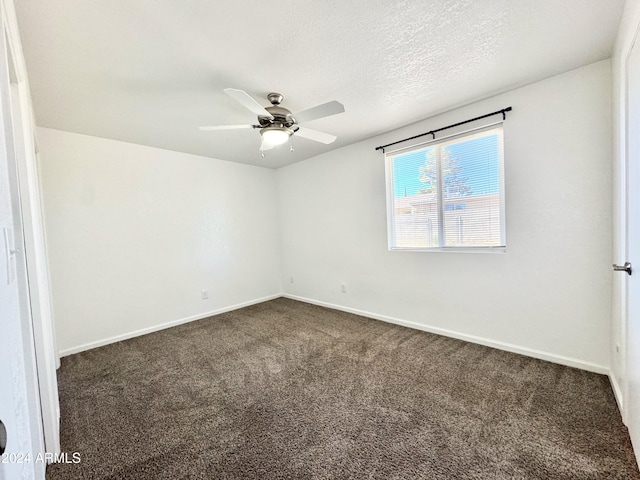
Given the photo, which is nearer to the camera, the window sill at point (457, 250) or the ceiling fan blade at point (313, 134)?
the ceiling fan blade at point (313, 134)

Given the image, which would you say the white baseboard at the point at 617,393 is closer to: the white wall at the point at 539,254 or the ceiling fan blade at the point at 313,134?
the white wall at the point at 539,254

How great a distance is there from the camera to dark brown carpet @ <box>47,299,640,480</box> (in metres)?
1.43

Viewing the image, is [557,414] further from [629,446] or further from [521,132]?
[521,132]

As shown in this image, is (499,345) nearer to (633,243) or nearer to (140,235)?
(633,243)

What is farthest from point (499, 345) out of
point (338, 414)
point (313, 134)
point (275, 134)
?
point (275, 134)

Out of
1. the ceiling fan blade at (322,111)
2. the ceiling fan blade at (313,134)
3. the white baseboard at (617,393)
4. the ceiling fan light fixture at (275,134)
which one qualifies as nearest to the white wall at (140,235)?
the ceiling fan light fixture at (275,134)

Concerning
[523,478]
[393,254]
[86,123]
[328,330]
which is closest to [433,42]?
[393,254]

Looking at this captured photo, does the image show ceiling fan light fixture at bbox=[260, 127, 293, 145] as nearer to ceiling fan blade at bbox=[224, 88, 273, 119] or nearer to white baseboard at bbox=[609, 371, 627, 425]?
ceiling fan blade at bbox=[224, 88, 273, 119]

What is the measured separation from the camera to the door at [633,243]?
135cm

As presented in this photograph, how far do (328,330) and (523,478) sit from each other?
217 centimetres

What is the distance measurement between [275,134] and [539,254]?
98.2 inches

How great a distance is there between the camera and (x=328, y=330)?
10.8 feet

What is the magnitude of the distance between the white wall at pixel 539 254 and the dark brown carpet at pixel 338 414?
0.28 metres

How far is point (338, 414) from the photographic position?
1812 millimetres
